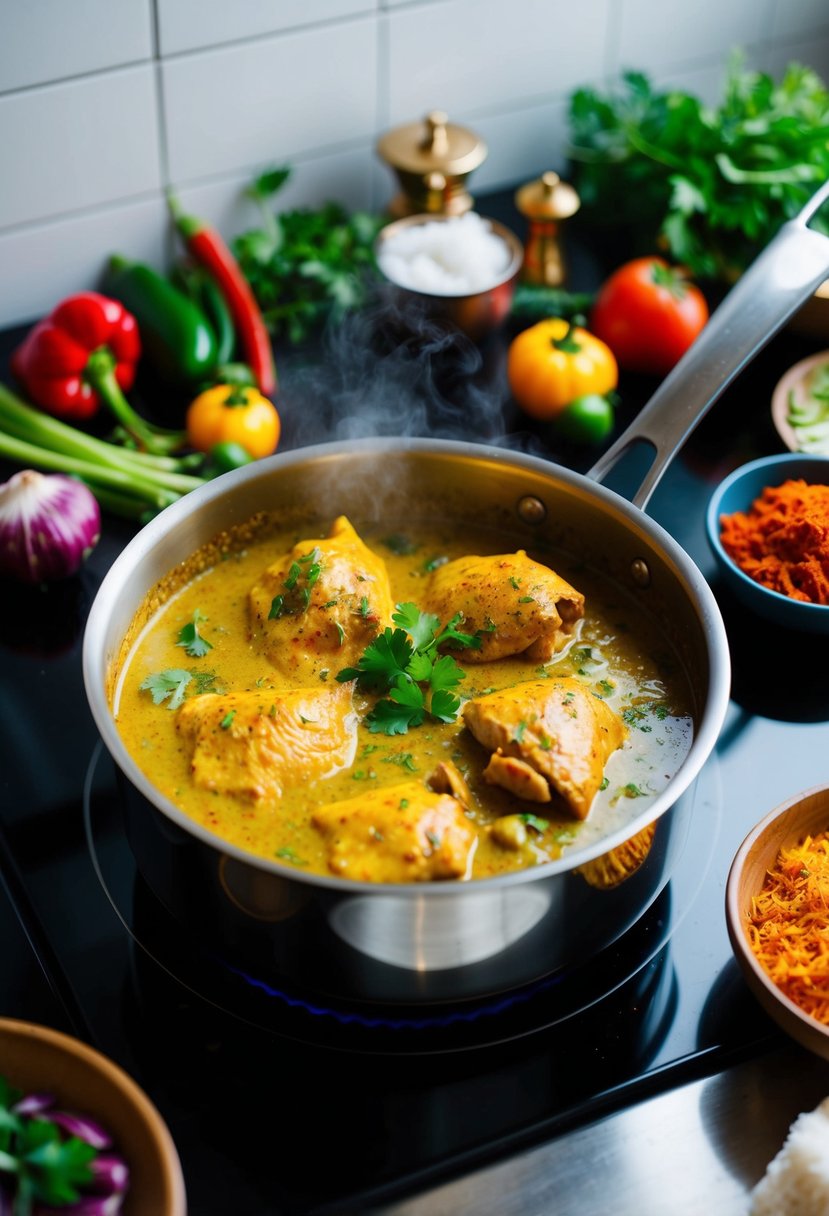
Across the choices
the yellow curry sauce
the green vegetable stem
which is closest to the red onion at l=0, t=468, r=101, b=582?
the green vegetable stem

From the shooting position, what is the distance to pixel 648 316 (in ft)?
8.41

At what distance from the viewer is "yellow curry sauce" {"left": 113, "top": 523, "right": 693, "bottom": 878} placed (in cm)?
160

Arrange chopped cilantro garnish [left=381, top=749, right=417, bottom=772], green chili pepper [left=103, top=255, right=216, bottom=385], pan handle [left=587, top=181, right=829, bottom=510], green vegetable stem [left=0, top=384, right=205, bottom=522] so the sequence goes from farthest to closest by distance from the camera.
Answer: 1. green chili pepper [left=103, top=255, right=216, bottom=385]
2. green vegetable stem [left=0, top=384, right=205, bottom=522]
3. pan handle [left=587, top=181, right=829, bottom=510]
4. chopped cilantro garnish [left=381, top=749, right=417, bottom=772]

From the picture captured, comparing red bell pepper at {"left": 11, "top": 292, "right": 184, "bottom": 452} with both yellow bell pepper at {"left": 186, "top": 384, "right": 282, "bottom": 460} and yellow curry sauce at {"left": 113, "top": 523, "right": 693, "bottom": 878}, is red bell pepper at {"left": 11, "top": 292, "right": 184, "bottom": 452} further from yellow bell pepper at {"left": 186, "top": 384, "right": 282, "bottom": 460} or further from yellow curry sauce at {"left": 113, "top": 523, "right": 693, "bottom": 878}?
yellow curry sauce at {"left": 113, "top": 523, "right": 693, "bottom": 878}

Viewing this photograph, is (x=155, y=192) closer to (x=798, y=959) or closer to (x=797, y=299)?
(x=797, y=299)

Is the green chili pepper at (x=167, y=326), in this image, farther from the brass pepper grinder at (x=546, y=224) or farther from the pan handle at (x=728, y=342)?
the pan handle at (x=728, y=342)

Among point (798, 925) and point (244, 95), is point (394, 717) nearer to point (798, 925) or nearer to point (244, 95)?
point (798, 925)

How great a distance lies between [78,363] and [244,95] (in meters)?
0.66

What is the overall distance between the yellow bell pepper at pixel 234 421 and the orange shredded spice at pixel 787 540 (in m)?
0.84

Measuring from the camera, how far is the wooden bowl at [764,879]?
143 cm

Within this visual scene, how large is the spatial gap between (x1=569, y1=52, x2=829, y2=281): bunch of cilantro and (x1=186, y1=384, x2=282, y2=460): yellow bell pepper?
950mm

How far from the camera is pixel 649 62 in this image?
3.12m

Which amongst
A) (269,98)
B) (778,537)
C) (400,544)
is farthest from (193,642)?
(269,98)

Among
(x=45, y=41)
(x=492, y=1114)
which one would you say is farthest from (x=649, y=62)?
(x=492, y=1114)
